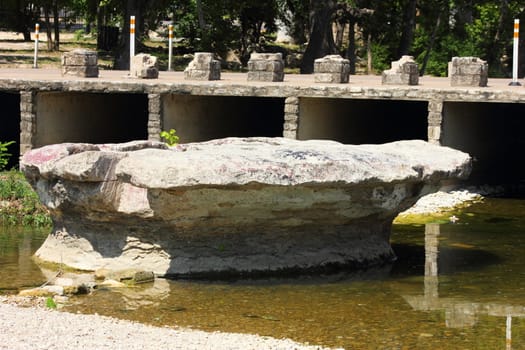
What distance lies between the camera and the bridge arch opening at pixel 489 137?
23.2 metres

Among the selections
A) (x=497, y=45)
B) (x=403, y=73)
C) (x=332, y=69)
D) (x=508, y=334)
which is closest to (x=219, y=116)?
(x=332, y=69)

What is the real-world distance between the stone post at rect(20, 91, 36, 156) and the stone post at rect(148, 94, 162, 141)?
7.76 feet

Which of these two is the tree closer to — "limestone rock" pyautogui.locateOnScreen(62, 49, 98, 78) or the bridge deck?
"limestone rock" pyautogui.locateOnScreen(62, 49, 98, 78)

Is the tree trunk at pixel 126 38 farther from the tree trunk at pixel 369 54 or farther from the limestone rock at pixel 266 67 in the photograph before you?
the limestone rock at pixel 266 67

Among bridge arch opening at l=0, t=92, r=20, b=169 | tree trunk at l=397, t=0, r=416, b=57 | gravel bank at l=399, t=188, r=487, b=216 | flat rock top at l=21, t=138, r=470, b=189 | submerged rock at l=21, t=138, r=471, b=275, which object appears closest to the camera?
flat rock top at l=21, t=138, r=470, b=189

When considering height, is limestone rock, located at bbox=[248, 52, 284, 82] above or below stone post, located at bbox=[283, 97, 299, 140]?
above

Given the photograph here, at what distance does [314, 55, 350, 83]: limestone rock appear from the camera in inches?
919

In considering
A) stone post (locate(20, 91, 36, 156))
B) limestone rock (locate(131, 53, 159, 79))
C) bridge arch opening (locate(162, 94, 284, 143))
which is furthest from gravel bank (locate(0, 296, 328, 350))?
limestone rock (locate(131, 53, 159, 79))

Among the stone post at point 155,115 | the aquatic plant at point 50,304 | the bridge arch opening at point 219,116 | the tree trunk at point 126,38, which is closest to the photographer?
the aquatic plant at point 50,304

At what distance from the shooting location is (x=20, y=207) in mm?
20453

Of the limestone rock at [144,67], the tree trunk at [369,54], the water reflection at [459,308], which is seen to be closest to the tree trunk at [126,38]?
the tree trunk at [369,54]

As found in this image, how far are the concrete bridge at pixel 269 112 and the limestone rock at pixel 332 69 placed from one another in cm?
35

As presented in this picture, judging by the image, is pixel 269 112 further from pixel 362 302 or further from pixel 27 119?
pixel 362 302

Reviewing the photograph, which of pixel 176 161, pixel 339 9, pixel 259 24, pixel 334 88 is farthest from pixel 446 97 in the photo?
pixel 259 24
